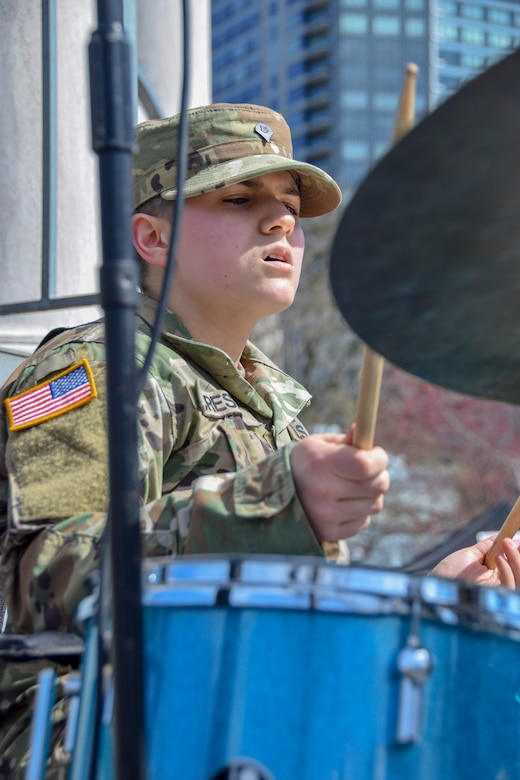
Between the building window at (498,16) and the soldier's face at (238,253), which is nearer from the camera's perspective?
the soldier's face at (238,253)

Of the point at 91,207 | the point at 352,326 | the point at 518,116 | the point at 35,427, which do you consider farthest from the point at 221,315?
the point at 91,207

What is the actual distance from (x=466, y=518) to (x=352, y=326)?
985 centimetres

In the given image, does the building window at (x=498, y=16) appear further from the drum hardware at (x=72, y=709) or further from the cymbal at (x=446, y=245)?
the drum hardware at (x=72, y=709)

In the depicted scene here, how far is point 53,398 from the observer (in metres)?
1.45

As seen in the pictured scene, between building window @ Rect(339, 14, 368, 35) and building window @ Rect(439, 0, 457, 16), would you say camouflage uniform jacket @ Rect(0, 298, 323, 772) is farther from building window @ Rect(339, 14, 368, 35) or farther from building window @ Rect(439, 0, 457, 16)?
building window @ Rect(439, 0, 457, 16)

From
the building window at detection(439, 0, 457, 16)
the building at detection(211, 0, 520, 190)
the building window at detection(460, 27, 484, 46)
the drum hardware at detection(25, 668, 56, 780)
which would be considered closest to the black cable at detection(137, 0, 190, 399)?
the drum hardware at detection(25, 668, 56, 780)

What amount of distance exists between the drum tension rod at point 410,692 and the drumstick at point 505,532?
2.18 ft

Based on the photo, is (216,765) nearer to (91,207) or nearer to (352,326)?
(352,326)

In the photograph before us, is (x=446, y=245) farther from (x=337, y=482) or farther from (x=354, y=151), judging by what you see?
(x=354, y=151)

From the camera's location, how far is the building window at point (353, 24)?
6925 centimetres

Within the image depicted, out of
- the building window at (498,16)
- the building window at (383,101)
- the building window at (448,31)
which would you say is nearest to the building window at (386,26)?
the building window at (383,101)

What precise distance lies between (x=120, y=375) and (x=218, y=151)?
3.42 feet

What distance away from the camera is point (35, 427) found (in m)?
1.42

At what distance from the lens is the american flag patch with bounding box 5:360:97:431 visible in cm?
143
